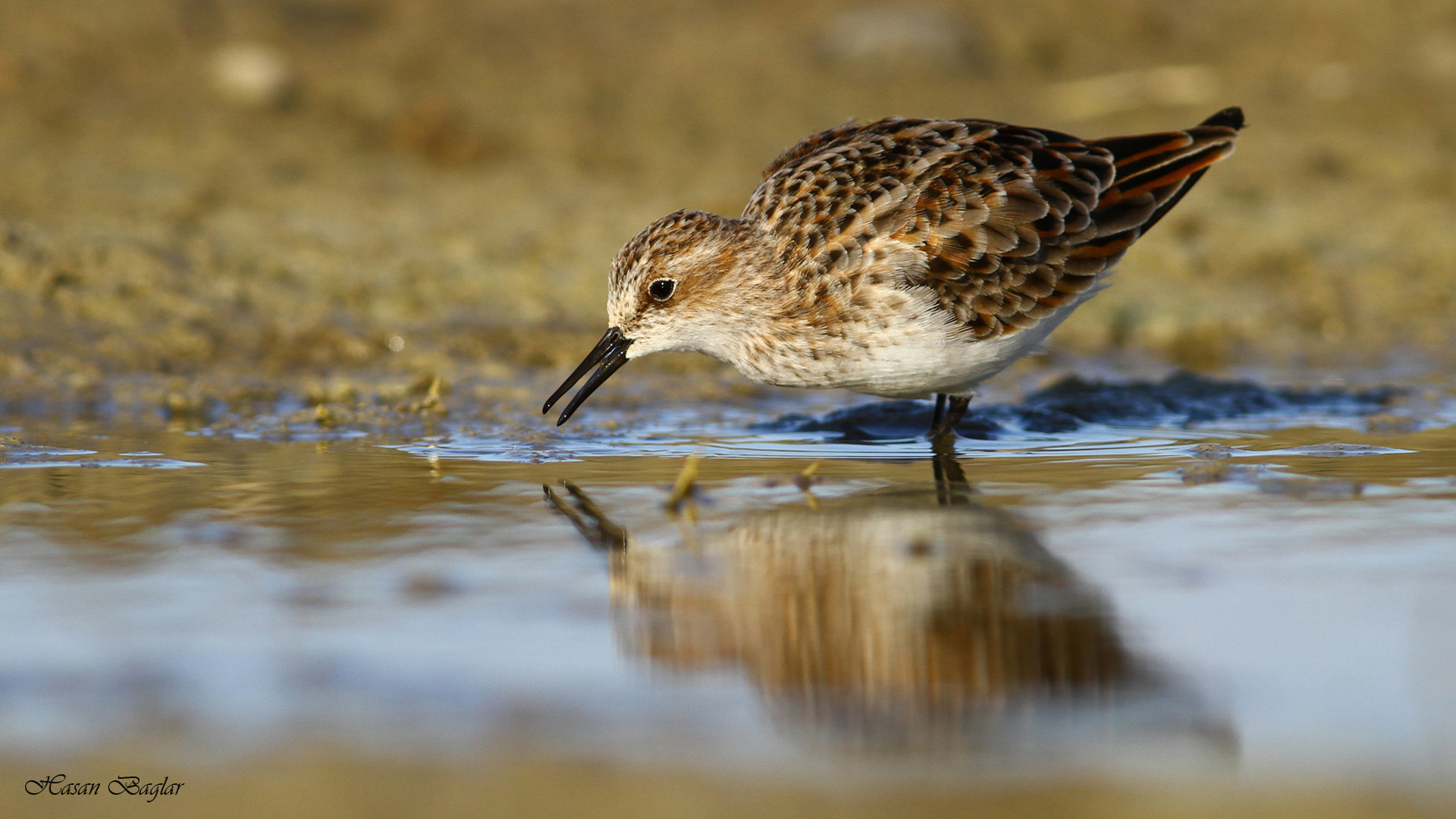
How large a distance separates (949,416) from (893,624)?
3216 mm

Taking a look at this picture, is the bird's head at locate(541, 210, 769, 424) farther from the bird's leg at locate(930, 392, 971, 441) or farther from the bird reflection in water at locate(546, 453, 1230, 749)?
the bird reflection in water at locate(546, 453, 1230, 749)

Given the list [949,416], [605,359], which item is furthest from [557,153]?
[949,416]

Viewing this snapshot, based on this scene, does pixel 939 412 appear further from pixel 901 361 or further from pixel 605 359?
pixel 605 359

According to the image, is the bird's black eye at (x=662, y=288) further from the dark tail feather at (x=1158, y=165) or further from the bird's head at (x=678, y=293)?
the dark tail feather at (x=1158, y=165)

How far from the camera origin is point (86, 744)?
2.94 m

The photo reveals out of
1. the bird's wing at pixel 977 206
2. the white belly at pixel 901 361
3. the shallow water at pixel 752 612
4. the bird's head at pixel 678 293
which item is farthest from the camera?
the bird's head at pixel 678 293

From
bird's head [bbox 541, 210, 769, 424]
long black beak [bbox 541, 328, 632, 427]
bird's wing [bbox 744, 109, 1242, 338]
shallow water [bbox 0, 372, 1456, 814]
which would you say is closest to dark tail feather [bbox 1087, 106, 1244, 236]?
bird's wing [bbox 744, 109, 1242, 338]

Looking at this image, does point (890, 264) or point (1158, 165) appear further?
point (1158, 165)

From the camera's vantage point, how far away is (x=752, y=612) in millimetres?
3834

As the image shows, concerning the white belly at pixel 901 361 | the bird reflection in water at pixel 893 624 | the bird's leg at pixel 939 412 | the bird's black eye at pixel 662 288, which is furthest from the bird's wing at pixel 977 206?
the bird reflection in water at pixel 893 624

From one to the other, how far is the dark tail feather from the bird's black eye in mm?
2107

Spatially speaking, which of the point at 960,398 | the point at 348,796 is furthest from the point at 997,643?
the point at 960,398

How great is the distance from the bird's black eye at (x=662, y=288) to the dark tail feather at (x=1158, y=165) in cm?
211

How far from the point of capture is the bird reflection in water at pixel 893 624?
10.1ft
